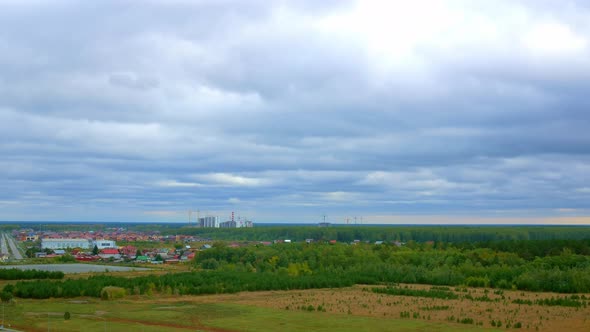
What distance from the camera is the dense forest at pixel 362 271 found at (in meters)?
51.8

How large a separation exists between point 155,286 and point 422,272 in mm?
34103

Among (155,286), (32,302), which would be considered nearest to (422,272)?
(155,286)

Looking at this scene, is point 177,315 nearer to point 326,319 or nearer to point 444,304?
point 326,319

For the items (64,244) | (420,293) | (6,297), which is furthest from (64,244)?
(420,293)

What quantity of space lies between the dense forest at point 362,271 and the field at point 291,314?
178 inches

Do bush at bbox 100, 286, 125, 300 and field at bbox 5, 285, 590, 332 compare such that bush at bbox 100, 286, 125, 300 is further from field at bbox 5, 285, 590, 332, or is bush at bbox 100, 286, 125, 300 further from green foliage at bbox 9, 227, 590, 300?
green foliage at bbox 9, 227, 590, 300

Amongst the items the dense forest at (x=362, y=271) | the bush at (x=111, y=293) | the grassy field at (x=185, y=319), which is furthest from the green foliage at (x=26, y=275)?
the grassy field at (x=185, y=319)

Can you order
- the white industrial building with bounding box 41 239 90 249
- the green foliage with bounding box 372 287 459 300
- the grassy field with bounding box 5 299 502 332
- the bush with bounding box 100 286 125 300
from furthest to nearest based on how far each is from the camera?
the white industrial building with bounding box 41 239 90 249 < the green foliage with bounding box 372 287 459 300 < the bush with bounding box 100 286 125 300 < the grassy field with bounding box 5 299 502 332

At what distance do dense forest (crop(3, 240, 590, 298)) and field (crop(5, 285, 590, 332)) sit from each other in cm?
452

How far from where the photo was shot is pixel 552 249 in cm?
8531

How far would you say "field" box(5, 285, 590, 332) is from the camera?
3167cm

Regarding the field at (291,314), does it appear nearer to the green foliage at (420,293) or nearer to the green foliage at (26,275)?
the green foliage at (420,293)

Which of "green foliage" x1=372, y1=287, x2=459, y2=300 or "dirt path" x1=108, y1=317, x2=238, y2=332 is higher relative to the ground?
"dirt path" x1=108, y1=317, x2=238, y2=332

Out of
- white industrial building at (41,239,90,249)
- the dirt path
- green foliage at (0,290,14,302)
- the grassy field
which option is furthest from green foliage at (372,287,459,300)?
white industrial building at (41,239,90,249)
